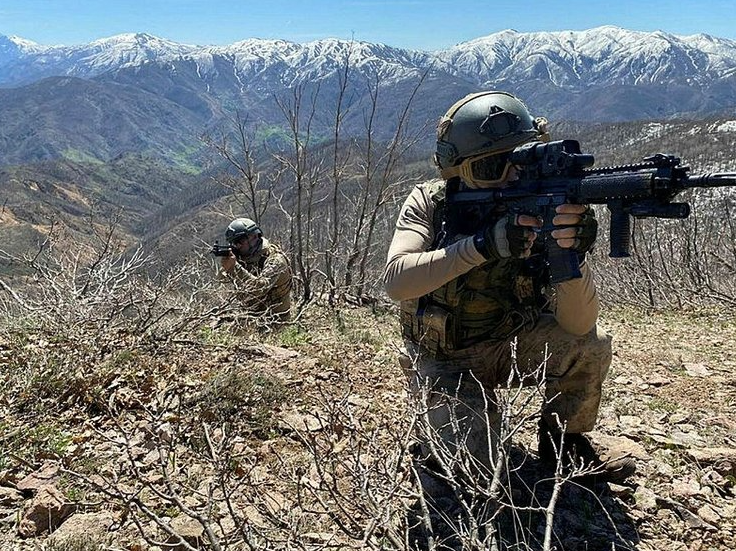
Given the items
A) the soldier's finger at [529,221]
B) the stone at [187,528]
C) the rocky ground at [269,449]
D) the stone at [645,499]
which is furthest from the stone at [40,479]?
the stone at [645,499]

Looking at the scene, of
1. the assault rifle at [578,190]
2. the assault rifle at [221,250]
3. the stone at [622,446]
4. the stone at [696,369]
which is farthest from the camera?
the assault rifle at [221,250]

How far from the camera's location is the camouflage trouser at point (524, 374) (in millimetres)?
2590

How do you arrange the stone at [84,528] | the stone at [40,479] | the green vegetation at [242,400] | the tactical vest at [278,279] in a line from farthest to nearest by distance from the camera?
the tactical vest at [278,279]
the green vegetation at [242,400]
the stone at [40,479]
the stone at [84,528]

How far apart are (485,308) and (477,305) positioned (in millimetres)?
43

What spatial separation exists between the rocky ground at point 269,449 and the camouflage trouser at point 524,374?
245 mm

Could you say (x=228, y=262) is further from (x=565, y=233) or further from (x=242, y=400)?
(x=565, y=233)

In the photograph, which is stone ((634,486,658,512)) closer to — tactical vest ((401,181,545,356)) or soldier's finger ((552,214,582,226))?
tactical vest ((401,181,545,356))

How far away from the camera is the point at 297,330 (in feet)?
20.3

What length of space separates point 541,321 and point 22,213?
131327mm

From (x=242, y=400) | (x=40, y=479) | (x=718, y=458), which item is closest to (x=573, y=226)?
(x=718, y=458)

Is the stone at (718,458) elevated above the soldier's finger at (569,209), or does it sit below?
below

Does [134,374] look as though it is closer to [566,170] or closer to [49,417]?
[49,417]

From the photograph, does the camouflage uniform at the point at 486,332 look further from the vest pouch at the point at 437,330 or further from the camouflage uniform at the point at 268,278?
the camouflage uniform at the point at 268,278

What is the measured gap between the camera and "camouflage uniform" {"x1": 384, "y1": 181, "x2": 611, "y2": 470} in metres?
2.57
